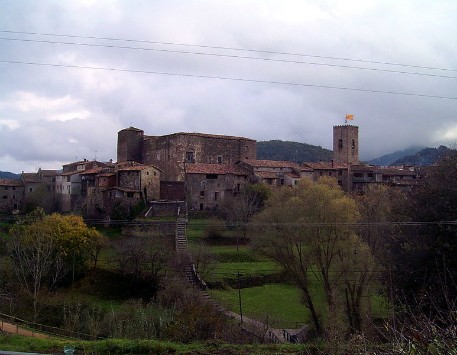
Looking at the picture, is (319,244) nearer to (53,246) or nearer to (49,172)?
(53,246)

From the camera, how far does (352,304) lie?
21078 mm

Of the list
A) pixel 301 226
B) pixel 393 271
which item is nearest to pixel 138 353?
pixel 393 271

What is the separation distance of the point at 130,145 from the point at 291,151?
188 ft

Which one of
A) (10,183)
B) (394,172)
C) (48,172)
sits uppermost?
(394,172)

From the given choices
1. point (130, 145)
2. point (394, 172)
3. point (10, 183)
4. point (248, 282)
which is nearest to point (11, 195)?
point (10, 183)

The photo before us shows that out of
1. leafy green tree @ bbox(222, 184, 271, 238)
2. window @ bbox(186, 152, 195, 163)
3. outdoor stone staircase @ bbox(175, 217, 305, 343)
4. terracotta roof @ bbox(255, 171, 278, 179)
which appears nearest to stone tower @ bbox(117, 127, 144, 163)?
window @ bbox(186, 152, 195, 163)

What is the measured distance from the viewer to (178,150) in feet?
185

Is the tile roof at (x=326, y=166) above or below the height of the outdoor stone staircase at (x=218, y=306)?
above

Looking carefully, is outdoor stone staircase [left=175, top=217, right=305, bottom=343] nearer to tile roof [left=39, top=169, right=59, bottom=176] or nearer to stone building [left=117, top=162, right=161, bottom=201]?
stone building [left=117, top=162, right=161, bottom=201]

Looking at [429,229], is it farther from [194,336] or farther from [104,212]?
[104,212]

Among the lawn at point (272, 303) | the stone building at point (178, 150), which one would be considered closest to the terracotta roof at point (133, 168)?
the stone building at point (178, 150)

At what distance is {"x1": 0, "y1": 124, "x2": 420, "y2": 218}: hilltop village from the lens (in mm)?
48844

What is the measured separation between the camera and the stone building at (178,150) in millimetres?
56125

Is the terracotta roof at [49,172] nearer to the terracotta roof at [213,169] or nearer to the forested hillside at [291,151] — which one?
the terracotta roof at [213,169]
